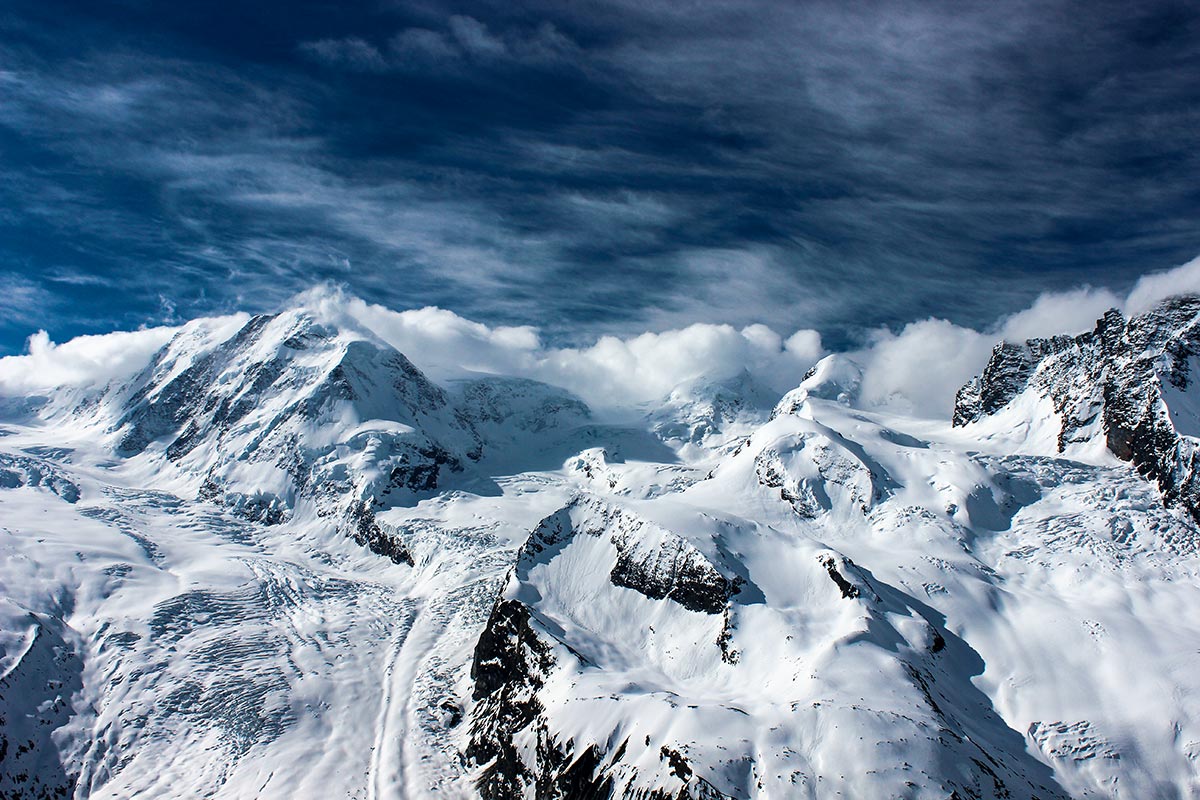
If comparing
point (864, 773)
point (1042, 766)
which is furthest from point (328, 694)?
point (1042, 766)

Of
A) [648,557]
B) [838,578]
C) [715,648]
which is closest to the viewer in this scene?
[715,648]

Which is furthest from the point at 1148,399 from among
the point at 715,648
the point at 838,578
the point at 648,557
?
the point at 715,648

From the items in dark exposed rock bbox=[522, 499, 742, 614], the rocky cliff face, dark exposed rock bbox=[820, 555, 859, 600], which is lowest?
dark exposed rock bbox=[522, 499, 742, 614]

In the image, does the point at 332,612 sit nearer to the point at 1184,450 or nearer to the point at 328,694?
the point at 328,694

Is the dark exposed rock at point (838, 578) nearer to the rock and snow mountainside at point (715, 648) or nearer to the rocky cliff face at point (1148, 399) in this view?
the rock and snow mountainside at point (715, 648)

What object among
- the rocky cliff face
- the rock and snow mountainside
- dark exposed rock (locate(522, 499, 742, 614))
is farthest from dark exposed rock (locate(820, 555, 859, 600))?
the rocky cliff face

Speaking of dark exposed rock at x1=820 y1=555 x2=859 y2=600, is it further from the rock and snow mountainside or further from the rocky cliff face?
the rocky cliff face

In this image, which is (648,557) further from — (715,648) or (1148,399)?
(1148,399)

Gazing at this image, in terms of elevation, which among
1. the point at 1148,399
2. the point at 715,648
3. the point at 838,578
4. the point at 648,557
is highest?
the point at 1148,399
